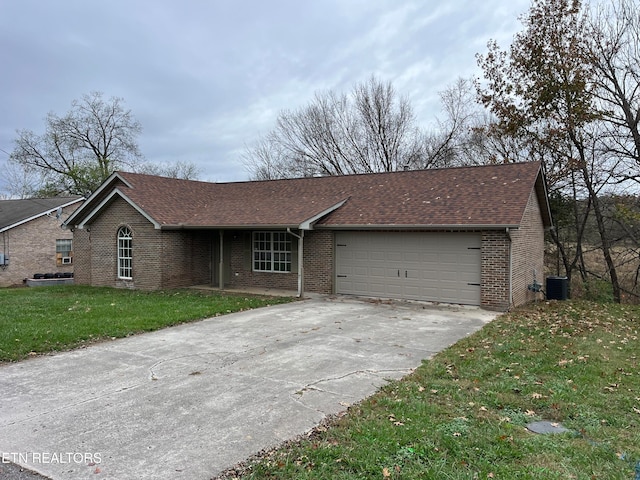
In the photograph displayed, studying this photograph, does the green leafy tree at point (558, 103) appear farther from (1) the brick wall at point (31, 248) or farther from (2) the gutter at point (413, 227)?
(1) the brick wall at point (31, 248)

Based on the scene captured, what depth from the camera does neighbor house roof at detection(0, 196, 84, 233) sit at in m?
25.4

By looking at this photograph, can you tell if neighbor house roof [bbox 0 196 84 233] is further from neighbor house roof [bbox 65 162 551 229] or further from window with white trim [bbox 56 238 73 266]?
neighbor house roof [bbox 65 162 551 229]

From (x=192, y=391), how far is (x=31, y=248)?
2526cm

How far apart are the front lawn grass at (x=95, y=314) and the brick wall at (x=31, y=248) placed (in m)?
11.6

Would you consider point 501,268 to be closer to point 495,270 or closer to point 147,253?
point 495,270

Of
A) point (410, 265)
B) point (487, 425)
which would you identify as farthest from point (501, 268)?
point (487, 425)

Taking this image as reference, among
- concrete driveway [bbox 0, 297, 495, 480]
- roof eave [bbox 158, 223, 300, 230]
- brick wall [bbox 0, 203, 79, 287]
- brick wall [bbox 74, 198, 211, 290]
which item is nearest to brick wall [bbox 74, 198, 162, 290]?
brick wall [bbox 74, 198, 211, 290]

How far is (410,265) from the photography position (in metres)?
13.5

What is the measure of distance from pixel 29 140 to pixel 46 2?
33.3m

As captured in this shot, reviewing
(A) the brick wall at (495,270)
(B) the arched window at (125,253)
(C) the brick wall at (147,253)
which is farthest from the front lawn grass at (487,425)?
(B) the arched window at (125,253)

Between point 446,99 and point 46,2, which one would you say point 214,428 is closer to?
point 46,2

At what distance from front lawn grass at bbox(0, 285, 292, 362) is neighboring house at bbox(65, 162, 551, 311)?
1.72m

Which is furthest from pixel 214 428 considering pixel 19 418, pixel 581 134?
pixel 581 134

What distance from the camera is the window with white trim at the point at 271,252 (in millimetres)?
15987
